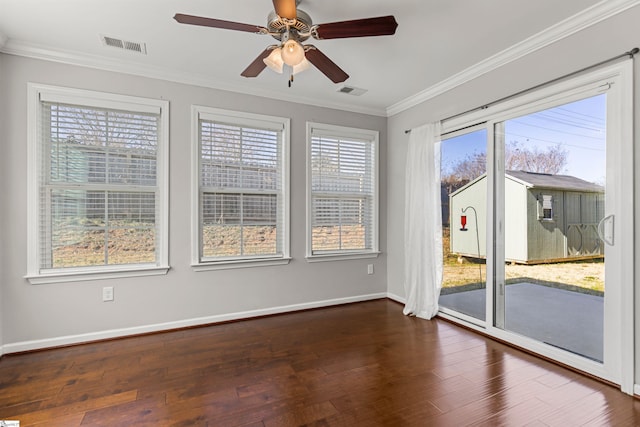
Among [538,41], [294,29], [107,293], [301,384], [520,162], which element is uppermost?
[538,41]

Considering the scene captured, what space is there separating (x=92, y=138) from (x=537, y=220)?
4.26m

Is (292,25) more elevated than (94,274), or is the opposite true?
(292,25)

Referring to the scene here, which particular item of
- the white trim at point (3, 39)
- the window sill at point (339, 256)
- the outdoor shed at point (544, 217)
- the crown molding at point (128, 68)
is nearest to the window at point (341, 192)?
the window sill at point (339, 256)

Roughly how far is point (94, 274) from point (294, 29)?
9.33 ft

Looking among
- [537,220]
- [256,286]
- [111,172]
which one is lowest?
[256,286]

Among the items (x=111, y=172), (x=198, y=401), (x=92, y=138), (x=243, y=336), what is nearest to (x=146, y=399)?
(x=198, y=401)

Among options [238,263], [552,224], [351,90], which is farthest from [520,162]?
[238,263]

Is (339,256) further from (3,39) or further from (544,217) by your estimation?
(3,39)

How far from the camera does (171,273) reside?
3.29 m

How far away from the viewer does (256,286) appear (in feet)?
12.1

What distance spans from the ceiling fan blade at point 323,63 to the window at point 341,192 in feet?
5.13

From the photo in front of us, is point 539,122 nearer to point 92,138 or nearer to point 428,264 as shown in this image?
point 428,264

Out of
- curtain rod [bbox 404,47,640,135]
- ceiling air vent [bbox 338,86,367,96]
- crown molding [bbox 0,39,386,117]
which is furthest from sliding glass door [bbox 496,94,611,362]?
crown molding [bbox 0,39,386,117]

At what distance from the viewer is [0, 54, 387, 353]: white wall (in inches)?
108
